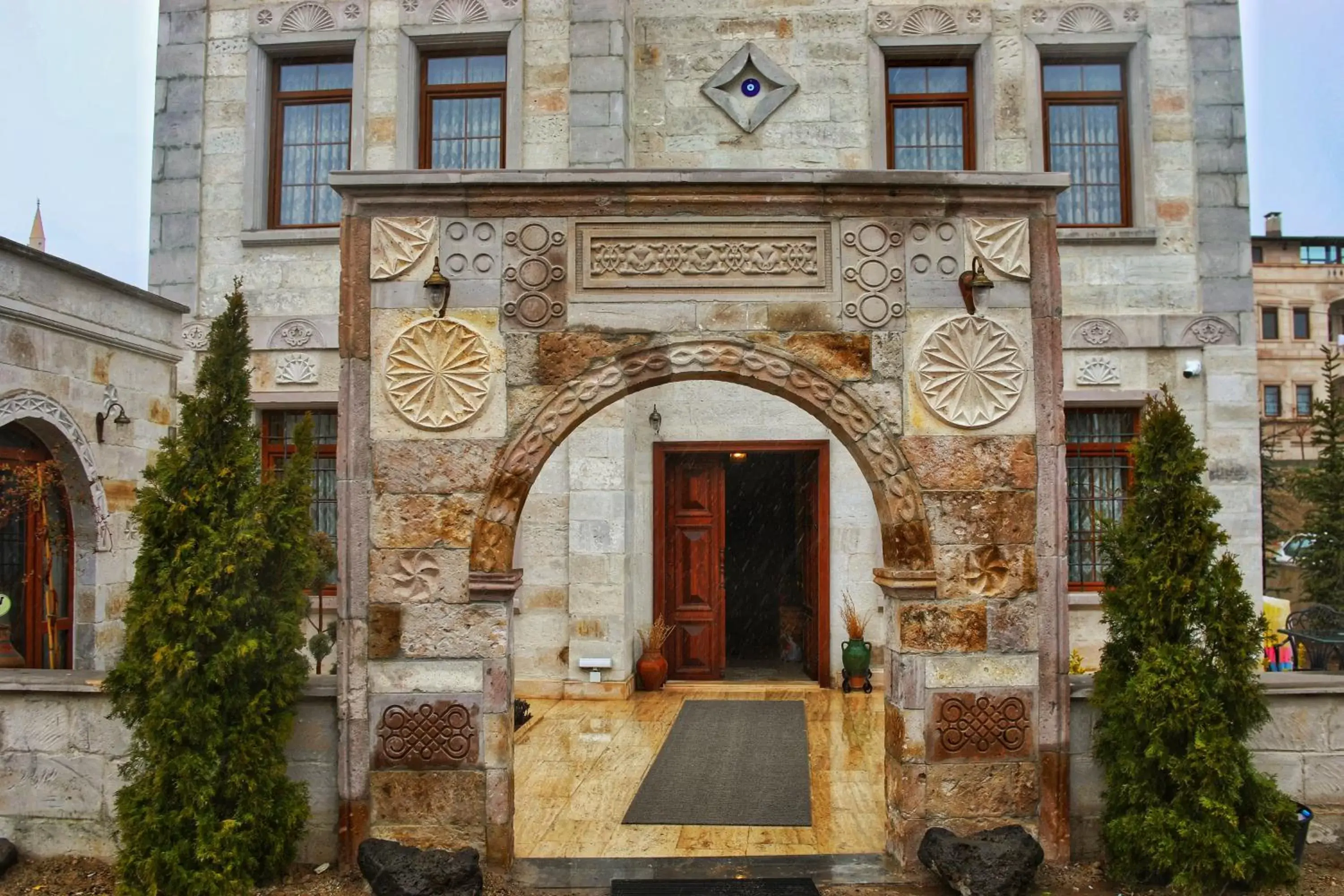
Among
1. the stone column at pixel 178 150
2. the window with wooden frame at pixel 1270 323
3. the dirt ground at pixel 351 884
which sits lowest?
the dirt ground at pixel 351 884

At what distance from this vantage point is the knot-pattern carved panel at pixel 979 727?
16.4ft

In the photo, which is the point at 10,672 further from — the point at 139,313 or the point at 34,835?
the point at 139,313

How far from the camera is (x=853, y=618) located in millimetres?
9477

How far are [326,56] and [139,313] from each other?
3102mm

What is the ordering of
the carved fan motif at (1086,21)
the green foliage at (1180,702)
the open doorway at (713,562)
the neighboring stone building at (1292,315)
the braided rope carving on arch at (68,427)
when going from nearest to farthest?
1. the green foliage at (1180,702)
2. the braided rope carving on arch at (68,427)
3. the carved fan motif at (1086,21)
4. the open doorway at (713,562)
5. the neighboring stone building at (1292,315)

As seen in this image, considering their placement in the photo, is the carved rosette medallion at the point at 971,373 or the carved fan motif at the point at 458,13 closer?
the carved rosette medallion at the point at 971,373

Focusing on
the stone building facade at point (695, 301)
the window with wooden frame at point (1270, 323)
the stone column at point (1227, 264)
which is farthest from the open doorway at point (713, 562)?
the window with wooden frame at point (1270, 323)

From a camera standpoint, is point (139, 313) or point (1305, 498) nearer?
point (139, 313)

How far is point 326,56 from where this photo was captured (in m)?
9.55

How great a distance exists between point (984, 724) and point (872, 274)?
2.25 m

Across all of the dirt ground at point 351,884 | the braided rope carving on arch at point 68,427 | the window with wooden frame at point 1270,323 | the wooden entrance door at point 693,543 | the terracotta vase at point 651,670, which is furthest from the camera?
the window with wooden frame at point 1270,323

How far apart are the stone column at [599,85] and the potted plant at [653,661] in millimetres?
4233

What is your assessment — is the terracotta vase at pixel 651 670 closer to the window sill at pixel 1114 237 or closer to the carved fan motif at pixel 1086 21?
the window sill at pixel 1114 237

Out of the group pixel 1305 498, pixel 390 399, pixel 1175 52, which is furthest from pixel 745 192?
pixel 1305 498
